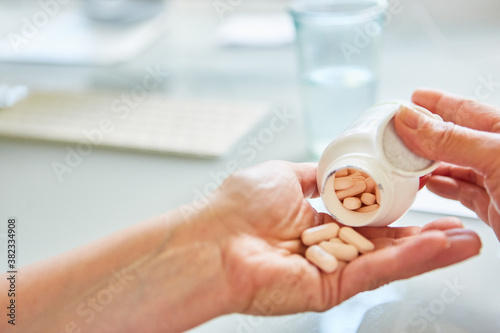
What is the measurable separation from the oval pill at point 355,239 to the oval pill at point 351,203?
0.03 meters

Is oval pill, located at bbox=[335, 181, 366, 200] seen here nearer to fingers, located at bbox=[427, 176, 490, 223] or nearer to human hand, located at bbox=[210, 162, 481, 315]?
human hand, located at bbox=[210, 162, 481, 315]

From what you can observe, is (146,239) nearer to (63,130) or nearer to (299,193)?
(299,193)

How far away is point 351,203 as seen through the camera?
69cm

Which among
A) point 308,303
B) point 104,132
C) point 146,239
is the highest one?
point 104,132

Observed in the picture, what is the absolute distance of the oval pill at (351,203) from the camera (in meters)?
0.69

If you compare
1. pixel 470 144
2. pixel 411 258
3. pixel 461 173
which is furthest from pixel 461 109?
pixel 411 258

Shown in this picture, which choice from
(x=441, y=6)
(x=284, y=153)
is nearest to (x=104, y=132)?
(x=284, y=153)

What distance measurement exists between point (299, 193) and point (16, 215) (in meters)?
0.46

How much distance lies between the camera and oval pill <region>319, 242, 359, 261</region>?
645 mm

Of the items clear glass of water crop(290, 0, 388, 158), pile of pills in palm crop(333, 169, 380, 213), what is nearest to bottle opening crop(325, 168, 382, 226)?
pile of pills in palm crop(333, 169, 380, 213)

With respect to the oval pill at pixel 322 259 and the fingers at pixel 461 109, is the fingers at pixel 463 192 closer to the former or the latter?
the fingers at pixel 461 109

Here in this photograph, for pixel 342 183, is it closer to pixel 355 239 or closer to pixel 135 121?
pixel 355 239

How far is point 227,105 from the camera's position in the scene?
3.78ft

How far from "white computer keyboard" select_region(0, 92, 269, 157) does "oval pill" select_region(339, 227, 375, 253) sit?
0.36 metres
